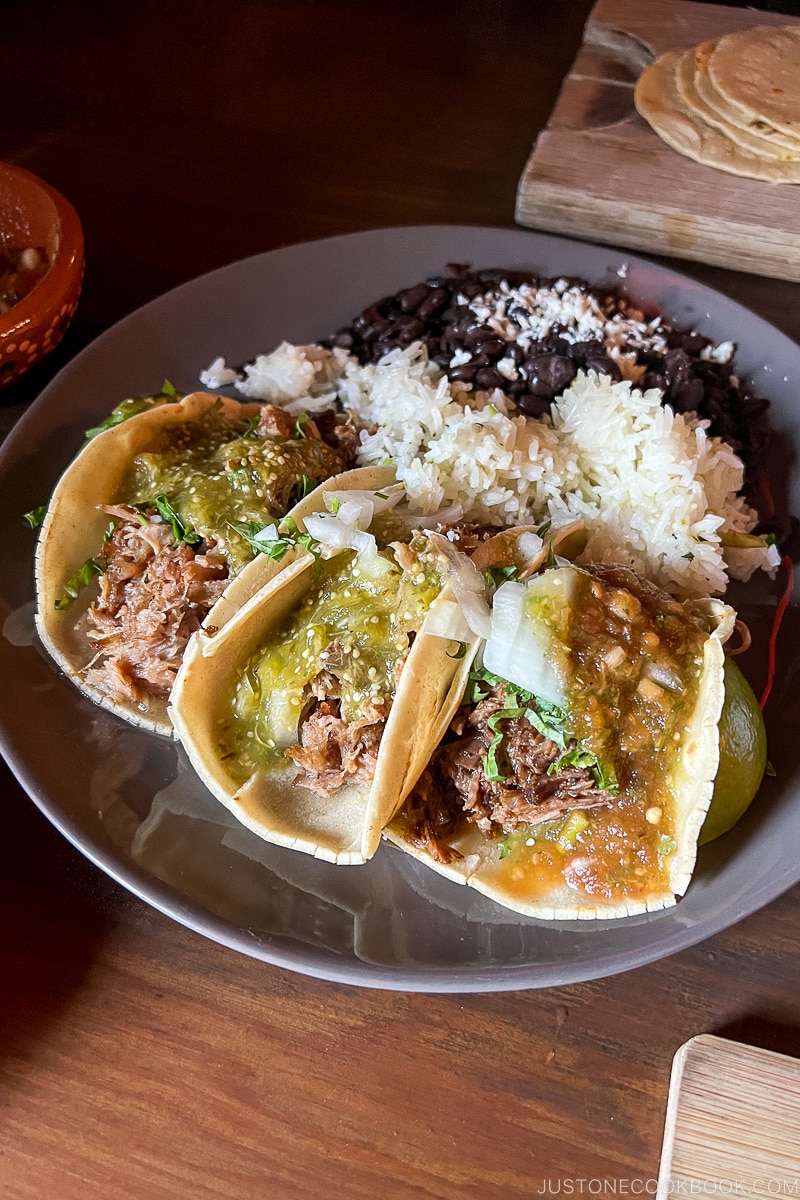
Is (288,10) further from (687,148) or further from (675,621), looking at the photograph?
(675,621)

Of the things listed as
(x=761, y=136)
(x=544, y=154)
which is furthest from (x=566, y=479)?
(x=761, y=136)

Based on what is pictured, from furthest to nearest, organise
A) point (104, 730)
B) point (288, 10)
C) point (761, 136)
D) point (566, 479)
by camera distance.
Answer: point (288, 10), point (761, 136), point (566, 479), point (104, 730)

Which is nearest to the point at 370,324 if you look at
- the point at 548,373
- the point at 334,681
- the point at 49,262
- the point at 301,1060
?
the point at 548,373

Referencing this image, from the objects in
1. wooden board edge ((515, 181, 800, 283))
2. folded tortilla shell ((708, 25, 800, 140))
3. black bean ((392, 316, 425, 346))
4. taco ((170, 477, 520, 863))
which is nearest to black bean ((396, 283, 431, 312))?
black bean ((392, 316, 425, 346))

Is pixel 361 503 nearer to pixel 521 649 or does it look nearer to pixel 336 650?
pixel 336 650

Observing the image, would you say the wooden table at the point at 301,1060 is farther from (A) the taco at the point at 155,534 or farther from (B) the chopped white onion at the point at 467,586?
(B) the chopped white onion at the point at 467,586

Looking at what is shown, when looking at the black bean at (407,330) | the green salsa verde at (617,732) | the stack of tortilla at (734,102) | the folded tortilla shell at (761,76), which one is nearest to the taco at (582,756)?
the green salsa verde at (617,732)

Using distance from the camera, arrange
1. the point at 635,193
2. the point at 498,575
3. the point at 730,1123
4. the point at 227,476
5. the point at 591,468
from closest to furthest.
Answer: the point at 730,1123
the point at 498,575
the point at 227,476
the point at 591,468
the point at 635,193
